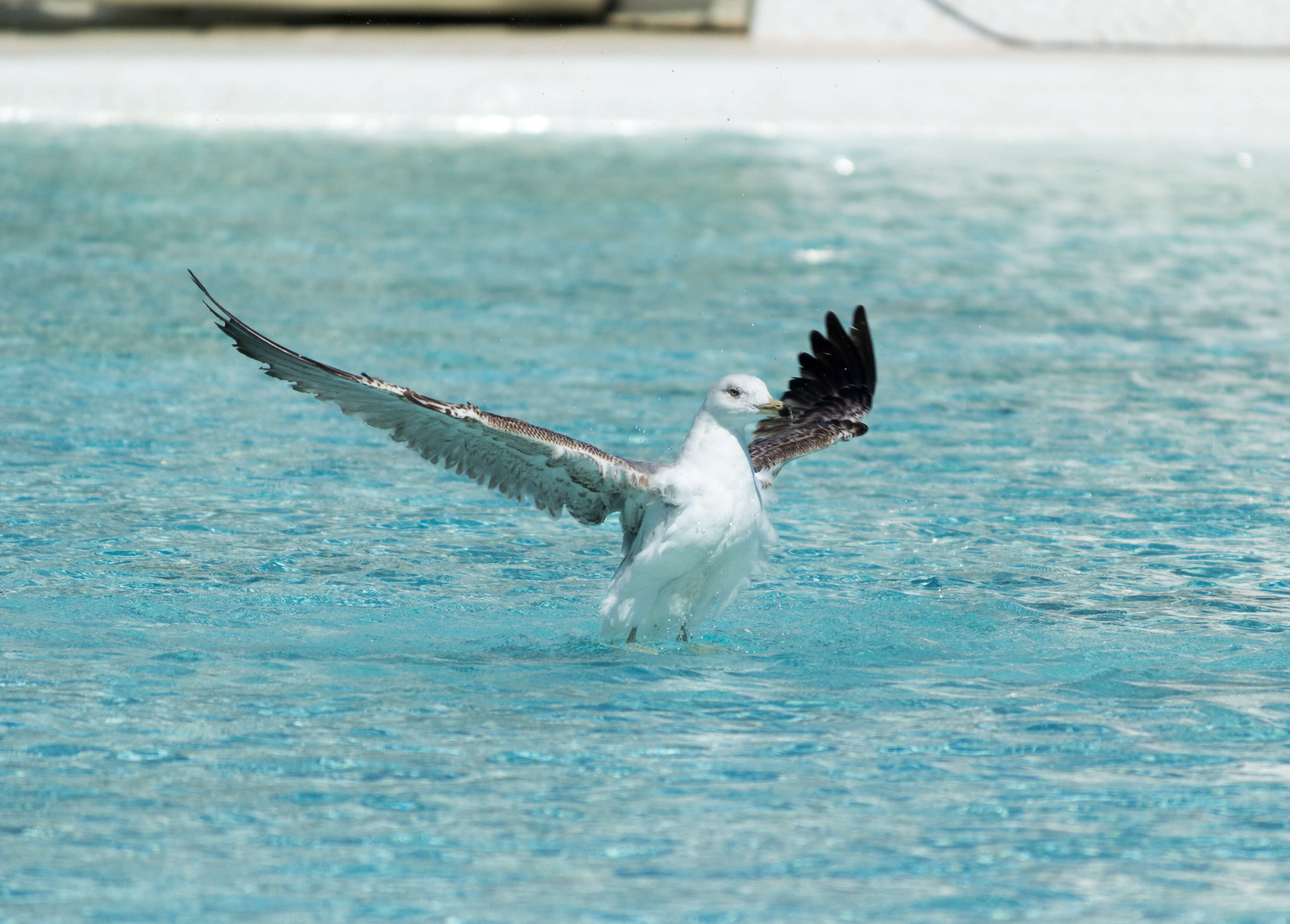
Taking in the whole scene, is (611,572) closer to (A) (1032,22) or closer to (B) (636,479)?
(B) (636,479)

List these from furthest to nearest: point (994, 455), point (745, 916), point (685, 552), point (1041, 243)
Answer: point (1041, 243), point (994, 455), point (685, 552), point (745, 916)

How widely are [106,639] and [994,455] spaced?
14.9 ft

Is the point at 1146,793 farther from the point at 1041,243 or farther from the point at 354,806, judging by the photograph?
the point at 1041,243

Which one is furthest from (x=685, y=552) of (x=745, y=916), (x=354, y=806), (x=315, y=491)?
(x=315, y=491)

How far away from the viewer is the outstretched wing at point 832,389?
304 inches

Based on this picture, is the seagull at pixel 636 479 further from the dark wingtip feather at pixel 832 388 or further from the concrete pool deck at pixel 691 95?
the concrete pool deck at pixel 691 95

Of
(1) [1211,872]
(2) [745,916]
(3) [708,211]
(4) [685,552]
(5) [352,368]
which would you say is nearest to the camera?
(2) [745,916]

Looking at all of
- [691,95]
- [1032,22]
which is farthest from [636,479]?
[1032,22]

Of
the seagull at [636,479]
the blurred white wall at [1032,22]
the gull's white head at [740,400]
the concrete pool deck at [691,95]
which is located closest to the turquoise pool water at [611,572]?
the seagull at [636,479]

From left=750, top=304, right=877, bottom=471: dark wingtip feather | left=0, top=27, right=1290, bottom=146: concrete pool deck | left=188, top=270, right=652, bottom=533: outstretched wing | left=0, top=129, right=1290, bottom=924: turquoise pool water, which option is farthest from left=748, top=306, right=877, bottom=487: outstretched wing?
left=0, top=27, right=1290, bottom=146: concrete pool deck

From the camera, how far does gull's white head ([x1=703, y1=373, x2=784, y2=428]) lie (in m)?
6.37

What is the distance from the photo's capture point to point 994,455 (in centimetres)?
952

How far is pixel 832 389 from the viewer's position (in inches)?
314

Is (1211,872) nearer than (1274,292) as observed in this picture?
Yes
